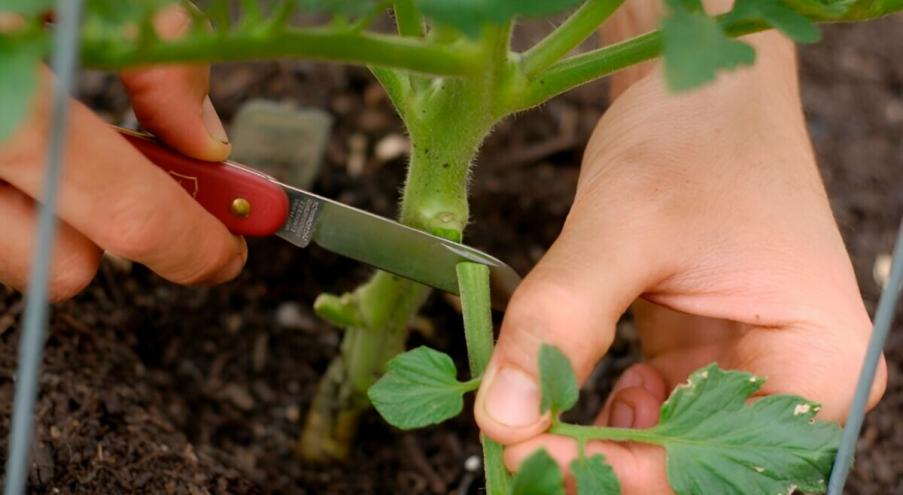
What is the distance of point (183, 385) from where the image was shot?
129cm

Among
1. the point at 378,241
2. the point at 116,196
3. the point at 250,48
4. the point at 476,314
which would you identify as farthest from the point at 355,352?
the point at 250,48

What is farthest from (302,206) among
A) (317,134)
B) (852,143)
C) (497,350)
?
(852,143)

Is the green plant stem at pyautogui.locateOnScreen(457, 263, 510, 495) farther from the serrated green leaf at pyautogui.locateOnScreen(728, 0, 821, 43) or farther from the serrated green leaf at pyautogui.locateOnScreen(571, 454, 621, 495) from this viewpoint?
the serrated green leaf at pyautogui.locateOnScreen(728, 0, 821, 43)

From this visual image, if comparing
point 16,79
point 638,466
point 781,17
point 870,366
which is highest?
point 781,17

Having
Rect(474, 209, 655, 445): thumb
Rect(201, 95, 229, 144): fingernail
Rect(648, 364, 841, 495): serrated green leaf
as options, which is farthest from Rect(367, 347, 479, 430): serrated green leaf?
Rect(201, 95, 229, 144): fingernail

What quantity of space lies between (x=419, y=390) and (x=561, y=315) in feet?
0.37

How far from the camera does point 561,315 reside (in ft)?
2.54

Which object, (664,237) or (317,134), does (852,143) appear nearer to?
(317,134)

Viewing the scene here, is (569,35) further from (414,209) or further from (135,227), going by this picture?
(135,227)

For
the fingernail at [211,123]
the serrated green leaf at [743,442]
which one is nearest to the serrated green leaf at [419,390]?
the serrated green leaf at [743,442]

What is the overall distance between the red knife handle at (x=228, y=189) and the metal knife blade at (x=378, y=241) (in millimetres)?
18

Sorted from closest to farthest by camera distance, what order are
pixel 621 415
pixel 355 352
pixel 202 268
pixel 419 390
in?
pixel 419 390 < pixel 202 268 < pixel 621 415 < pixel 355 352

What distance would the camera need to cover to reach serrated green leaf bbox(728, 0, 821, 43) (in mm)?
660

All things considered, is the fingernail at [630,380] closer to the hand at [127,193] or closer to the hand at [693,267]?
the hand at [693,267]
